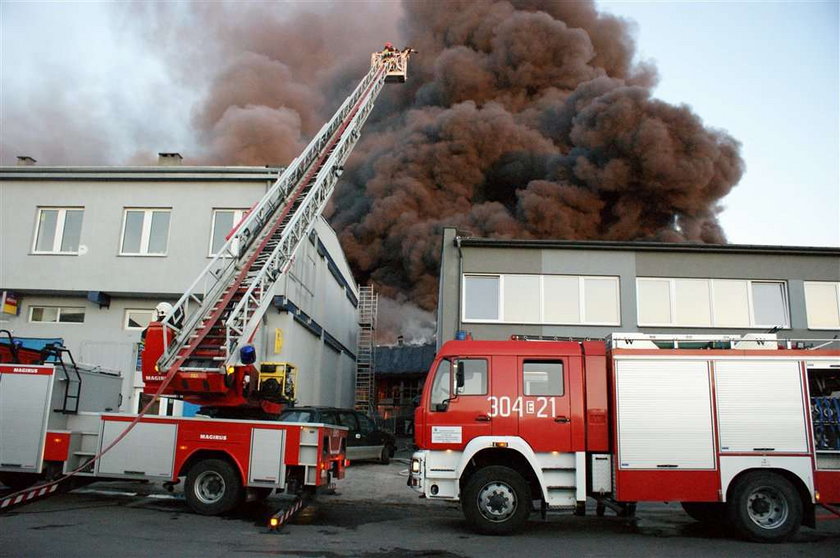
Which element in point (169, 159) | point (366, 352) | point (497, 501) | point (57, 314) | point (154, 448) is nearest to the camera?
point (497, 501)

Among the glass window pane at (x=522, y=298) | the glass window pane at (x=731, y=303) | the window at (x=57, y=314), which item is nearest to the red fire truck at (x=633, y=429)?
the glass window pane at (x=522, y=298)

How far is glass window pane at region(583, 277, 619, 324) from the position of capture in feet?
51.0

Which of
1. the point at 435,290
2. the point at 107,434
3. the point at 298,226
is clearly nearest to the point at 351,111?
the point at 298,226

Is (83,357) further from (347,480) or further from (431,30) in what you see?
(431,30)

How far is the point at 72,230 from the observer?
722 inches

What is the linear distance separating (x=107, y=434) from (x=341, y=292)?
17930 millimetres

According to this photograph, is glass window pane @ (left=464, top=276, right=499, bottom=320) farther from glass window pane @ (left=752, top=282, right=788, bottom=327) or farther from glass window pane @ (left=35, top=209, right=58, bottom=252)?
glass window pane @ (left=35, top=209, right=58, bottom=252)

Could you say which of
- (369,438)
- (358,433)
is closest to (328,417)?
(358,433)

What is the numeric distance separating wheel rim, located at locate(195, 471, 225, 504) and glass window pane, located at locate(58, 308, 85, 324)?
10.6 meters

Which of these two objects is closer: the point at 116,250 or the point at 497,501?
the point at 497,501

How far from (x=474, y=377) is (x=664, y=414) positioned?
2483 mm

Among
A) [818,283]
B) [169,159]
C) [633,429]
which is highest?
[169,159]

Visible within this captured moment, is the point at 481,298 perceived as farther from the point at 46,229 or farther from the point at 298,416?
the point at 46,229

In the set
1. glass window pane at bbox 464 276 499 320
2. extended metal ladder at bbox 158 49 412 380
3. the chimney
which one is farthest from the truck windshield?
the chimney
